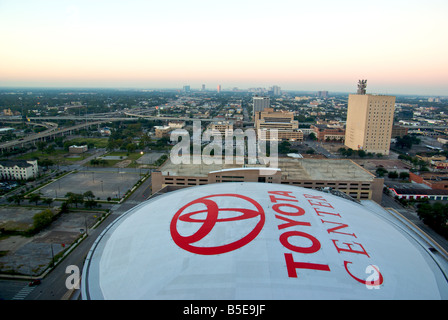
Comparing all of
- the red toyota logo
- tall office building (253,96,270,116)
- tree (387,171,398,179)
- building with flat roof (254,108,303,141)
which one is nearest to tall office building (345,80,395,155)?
building with flat roof (254,108,303,141)

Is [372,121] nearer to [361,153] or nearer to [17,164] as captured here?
[361,153]

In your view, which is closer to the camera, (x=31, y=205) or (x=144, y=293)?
(x=144, y=293)

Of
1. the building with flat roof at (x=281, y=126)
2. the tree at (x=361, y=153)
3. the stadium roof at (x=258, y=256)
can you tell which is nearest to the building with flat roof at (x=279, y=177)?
the stadium roof at (x=258, y=256)

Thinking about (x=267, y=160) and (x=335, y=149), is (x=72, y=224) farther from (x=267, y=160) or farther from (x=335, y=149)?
(x=335, y=149)

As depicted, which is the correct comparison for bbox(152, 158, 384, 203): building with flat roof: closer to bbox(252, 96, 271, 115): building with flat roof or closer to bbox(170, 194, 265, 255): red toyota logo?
bbox(170, 194, 265, 255): red toyota logo

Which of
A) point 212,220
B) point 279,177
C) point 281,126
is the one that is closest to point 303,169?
point 279,177
